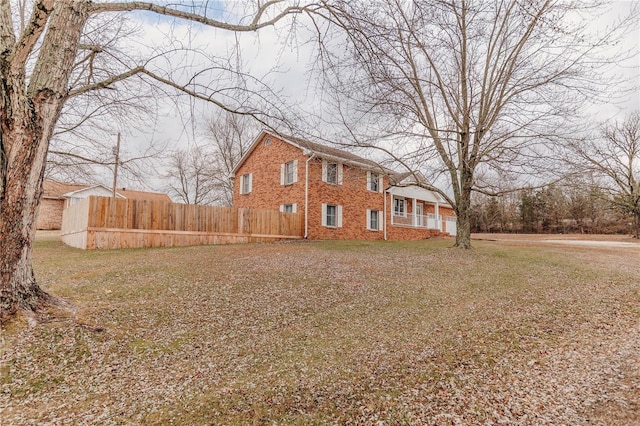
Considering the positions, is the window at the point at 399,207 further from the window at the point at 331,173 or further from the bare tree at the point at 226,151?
the bare tree at the point at 226,151

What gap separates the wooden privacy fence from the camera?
12500 mm

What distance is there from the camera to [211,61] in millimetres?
4809

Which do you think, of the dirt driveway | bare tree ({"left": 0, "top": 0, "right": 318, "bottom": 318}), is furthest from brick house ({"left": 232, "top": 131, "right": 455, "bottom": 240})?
bare tree ({"left": 0, "top": 0, "right": 318, "bottom": 318})

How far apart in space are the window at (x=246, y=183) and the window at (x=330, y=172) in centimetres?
557

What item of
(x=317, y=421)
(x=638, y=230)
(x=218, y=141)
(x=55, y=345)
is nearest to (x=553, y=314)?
(x=317, y=421)

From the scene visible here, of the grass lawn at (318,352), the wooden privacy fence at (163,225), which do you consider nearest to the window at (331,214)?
the wooden privacy fence at (163,225)

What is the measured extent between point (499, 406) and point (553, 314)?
3.51 m

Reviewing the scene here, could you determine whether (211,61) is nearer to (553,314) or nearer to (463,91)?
(553,314)

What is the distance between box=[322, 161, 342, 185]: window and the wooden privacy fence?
8.89 feet

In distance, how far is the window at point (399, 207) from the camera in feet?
75.8

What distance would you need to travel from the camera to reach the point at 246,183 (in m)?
21.8

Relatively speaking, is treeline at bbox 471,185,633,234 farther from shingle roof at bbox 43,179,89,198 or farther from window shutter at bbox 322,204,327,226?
shingle roof at bbox 43,179,89,198

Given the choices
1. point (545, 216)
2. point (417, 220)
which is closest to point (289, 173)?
point (417, 220)

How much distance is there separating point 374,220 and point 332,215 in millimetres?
3674
